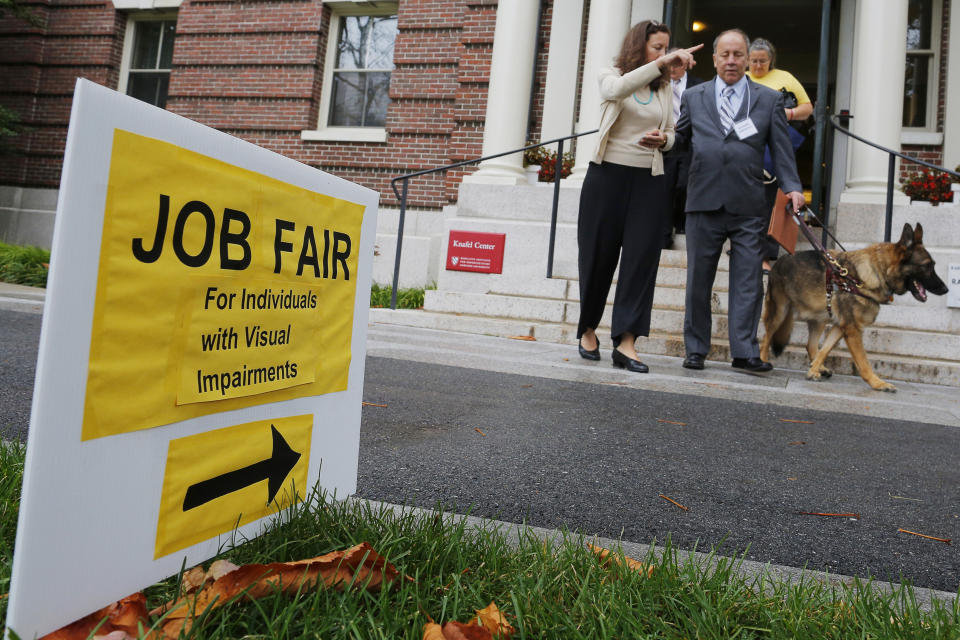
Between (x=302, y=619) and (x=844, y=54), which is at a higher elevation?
(x=844, y=54)

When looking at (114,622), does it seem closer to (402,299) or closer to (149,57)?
(402,299)

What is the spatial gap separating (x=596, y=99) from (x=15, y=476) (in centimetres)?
859

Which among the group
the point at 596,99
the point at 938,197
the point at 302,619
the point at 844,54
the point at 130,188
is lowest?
the point at 302,619

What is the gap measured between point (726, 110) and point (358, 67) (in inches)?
326

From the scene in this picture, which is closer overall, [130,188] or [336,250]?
[130,188]

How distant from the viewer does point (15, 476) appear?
162 cm

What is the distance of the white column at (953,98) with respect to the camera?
363 inches

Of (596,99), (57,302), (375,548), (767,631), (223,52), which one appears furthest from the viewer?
(223,52)

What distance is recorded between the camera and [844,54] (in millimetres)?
9766

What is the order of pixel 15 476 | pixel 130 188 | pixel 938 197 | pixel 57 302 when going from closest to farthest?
pixel 57 302
pixel 130 188
pixel 15 476
pixel 938 197

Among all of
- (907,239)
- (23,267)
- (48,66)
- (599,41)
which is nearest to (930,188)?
(907,239)

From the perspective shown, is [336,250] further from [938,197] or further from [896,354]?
[938,197]

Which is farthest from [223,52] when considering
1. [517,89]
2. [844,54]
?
[844,54]

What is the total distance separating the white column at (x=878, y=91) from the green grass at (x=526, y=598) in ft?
26.2
